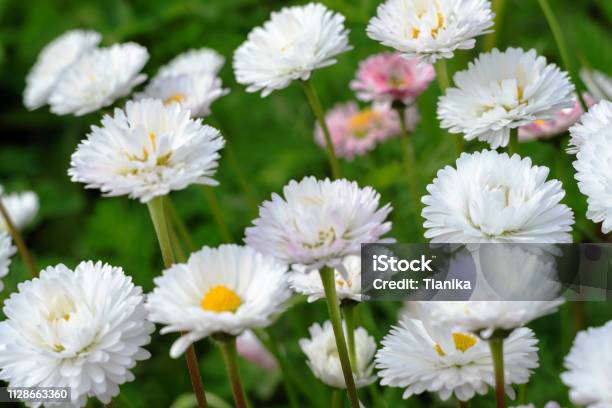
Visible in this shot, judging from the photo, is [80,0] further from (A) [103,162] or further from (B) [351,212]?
(B) [351,212]

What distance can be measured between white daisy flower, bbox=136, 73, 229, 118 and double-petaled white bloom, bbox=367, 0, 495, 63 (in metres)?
0.24

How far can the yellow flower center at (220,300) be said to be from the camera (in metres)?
0.67

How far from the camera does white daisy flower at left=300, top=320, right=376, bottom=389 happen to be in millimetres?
867

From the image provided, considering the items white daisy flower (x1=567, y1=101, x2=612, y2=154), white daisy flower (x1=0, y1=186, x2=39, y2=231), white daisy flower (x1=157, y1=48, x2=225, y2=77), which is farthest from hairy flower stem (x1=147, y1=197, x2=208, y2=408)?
white daisy flower (x1=0, y1=186, x2=39, y2=231)

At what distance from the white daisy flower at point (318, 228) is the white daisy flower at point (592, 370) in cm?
17

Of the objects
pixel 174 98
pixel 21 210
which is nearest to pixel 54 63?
pixel 21 210

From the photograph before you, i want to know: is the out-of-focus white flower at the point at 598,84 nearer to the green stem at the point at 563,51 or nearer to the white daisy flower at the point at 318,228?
the green stem at the point at 563,51

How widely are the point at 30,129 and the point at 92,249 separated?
0.70 meters

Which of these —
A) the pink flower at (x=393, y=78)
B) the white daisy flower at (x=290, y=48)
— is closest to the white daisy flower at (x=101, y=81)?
the white daisy flower at (x=290, y=48)

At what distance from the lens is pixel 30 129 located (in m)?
2.06

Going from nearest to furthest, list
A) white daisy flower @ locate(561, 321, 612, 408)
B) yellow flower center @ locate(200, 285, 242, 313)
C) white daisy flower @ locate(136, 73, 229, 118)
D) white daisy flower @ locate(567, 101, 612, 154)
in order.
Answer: white daisy flower @ locate(561, 321, 612, 408) < yellow flower center @ locate(200, 285, 242, 313) < white daisy flower @ locate(567, 101, 612, 154) < white daisy flower @ locate(136, 73, 229, 118)

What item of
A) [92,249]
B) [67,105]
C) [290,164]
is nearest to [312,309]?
[290,164]

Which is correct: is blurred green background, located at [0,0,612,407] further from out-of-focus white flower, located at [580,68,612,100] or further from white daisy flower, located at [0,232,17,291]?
white daisy flower, located at [0,232,17,291]

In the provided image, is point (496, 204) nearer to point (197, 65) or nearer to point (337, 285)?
point (337, 285)
